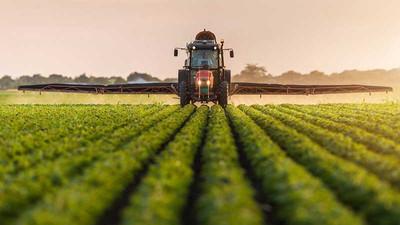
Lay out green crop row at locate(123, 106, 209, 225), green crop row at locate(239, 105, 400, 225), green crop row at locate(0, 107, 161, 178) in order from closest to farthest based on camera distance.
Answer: green crop row at locate(123, 106, 209, 225)
green crop row at locate(239, 105, 400, 225)
green crop row at locate(0, 107, 161, 178)

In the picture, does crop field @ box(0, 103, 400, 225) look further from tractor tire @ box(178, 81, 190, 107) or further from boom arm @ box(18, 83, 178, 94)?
boom arm @ box(18, 83, 178, 94)

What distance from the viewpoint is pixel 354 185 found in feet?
19.0

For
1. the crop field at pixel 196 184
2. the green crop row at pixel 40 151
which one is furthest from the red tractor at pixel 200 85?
the crop field at pixel 196 184

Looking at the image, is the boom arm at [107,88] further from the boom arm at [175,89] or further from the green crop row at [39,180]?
the green crop row at [39,180]

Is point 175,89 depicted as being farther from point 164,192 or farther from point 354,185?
point 164,192

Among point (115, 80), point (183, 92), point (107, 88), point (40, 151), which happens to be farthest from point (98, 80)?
point (40, 151)

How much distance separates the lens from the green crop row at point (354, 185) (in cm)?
502

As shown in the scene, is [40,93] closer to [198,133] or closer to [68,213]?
[198,133]

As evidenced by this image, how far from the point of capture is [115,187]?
6.01m

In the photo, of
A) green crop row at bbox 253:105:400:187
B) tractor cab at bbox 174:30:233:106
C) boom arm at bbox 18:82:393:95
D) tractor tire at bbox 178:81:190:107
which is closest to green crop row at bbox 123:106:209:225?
green crop row at bbox 253:105:400:187

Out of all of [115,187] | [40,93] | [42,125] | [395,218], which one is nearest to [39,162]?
[115,187]

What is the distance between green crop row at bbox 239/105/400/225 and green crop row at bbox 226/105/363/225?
31cm

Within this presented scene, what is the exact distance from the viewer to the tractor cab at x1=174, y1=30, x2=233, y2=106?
21.5 m

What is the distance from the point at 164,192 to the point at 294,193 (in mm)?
1511
